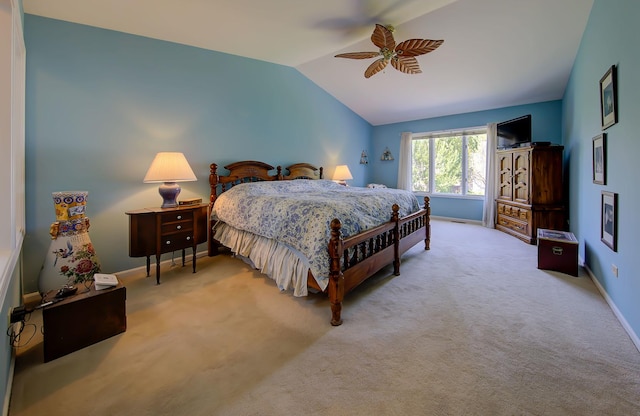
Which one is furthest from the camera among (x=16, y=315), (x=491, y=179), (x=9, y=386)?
(x=491, y=179)


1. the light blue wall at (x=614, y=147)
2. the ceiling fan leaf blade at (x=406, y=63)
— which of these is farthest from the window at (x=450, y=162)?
the ceiling fan leaf blade at (x=406, y=63)

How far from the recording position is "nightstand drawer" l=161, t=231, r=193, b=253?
9.62ft

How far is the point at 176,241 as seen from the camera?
3029 millimetres

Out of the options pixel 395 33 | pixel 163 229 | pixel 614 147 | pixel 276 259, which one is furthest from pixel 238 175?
pixel 614 147

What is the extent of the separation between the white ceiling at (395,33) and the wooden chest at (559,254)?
2543mm

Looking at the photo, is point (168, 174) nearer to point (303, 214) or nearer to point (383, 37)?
point (303, 214)

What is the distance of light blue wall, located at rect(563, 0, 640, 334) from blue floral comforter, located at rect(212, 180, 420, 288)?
6.01 feet

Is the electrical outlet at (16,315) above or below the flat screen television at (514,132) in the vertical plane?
below

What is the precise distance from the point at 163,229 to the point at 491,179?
5.97 meters

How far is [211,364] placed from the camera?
1649mm

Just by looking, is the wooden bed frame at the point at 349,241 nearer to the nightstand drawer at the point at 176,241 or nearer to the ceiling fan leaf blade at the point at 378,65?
the nightstand drawer at the point at 176,241

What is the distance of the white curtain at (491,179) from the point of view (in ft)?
18.3

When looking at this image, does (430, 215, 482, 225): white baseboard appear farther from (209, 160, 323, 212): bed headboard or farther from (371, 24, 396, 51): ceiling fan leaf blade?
(371, 24, 396, 51): ceiling fan leaf blade

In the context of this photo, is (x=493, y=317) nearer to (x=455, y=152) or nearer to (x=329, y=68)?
(x=329, y=68)
